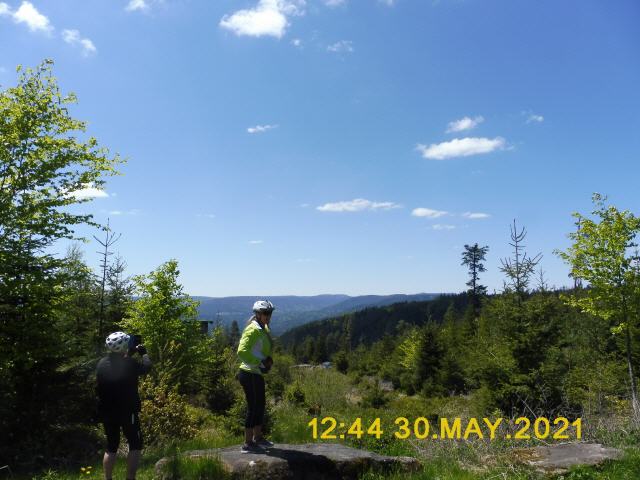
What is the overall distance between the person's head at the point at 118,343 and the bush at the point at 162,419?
4214 millimetres

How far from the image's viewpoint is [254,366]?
19.5 feet

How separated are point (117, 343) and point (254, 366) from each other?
5.86ft

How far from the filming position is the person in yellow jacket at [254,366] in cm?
592

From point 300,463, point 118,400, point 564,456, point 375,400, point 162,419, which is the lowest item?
point 375,400

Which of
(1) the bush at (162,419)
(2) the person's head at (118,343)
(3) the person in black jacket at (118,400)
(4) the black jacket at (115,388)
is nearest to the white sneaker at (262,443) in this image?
(3) the person in black jacket at (118,400)

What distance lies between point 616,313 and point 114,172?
17700mm

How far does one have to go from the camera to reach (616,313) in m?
15.7

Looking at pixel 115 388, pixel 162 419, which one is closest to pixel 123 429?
pixel 115 388

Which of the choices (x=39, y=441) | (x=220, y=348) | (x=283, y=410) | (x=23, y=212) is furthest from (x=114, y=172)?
(x=220, y=348)

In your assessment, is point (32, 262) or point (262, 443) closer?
point (262, 443)

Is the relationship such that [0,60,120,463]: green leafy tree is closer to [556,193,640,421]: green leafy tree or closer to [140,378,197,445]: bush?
[140,378,197,445]: bush

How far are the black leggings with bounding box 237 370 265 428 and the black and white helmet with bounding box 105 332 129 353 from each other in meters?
1.56

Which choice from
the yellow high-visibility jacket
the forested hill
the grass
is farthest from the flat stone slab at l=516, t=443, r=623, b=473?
the forested hill

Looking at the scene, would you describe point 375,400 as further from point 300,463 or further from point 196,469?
point 196,469
